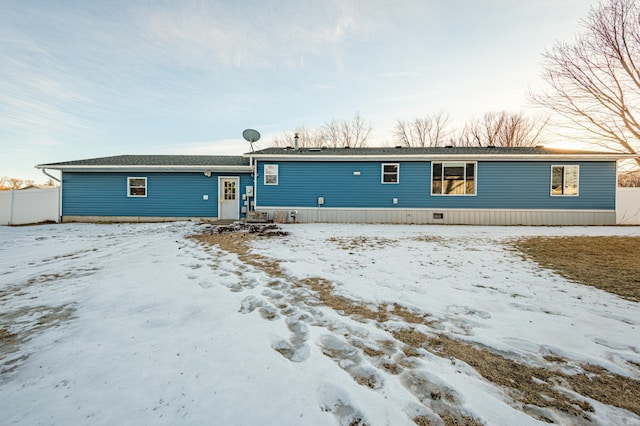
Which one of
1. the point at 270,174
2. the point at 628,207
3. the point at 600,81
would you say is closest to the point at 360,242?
the point at 270,174

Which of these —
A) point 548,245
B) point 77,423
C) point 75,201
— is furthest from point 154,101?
point 548,245

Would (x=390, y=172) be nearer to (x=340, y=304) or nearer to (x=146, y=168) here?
(x=340, y=304)

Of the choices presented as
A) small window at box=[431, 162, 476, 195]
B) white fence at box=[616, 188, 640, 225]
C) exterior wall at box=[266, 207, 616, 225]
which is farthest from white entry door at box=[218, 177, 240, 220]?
white fence at box=[616, 188, 640, 225]

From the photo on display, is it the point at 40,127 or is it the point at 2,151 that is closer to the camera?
the point at 40,127

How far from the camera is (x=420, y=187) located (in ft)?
37.3

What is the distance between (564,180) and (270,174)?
43.3ft

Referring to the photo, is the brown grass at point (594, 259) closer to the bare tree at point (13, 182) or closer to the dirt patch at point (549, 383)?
the dirt patch at point (549, 383)

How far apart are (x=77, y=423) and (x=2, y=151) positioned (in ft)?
106

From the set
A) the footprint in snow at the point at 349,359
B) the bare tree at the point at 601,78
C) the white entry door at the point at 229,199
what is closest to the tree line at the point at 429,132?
the white entry door at the point at 229,199

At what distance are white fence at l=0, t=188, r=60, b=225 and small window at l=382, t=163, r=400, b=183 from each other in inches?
610

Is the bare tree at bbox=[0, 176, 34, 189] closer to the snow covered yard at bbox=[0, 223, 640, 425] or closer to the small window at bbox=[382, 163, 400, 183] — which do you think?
the snow covered yard at bbox=[0, 223, 640, 425]

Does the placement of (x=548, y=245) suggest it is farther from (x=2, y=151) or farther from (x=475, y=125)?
(x=2, y=151)

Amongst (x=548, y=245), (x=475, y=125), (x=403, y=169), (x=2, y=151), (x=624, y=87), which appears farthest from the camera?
(x=475, y=125)

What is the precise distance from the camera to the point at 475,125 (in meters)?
27.1
